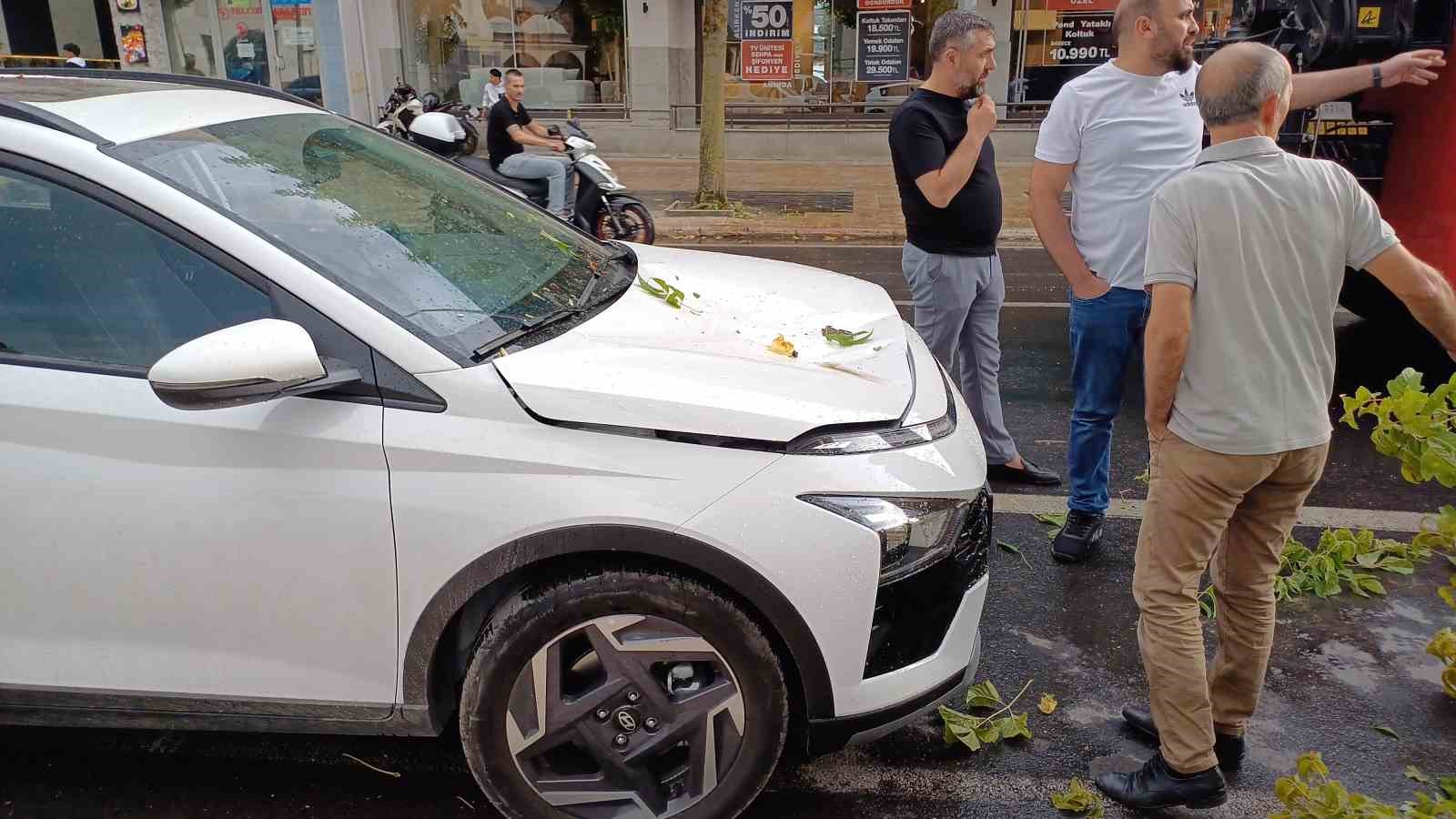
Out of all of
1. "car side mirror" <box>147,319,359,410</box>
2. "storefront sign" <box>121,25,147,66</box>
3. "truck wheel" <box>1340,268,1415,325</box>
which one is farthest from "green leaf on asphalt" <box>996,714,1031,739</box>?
"storefront sign" <box>121,25,147,66</box>

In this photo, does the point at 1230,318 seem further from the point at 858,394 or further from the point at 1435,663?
the point at 1435,663

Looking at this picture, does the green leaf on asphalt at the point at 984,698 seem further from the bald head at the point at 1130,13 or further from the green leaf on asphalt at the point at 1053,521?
the bald head at the point at 1130,13

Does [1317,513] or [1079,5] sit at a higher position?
[1079,5]

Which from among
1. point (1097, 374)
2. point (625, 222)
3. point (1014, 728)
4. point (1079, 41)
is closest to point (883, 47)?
point (1079, 41)

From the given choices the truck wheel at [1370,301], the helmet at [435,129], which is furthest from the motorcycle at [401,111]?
the truck wheel at [1370,301]

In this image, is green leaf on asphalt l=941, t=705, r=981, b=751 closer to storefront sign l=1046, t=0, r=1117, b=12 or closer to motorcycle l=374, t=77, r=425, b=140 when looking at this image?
motorcycle l=374, t=77, r=425, b=140

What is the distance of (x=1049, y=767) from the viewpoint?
2.84m

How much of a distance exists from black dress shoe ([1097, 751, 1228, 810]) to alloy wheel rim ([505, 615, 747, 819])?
1.02 m

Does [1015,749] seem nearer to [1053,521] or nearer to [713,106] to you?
[1053,521]

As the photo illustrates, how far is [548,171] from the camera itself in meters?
9.52

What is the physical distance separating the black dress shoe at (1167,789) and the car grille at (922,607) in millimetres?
680

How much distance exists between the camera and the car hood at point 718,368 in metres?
2.31

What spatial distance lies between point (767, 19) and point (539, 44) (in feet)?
13.1

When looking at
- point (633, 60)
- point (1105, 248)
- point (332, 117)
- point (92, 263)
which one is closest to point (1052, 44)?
point (633, 60)
